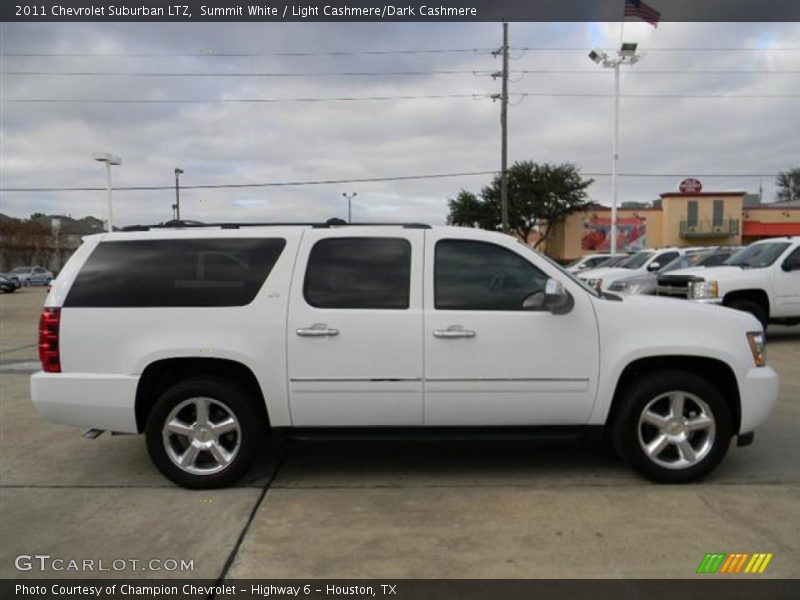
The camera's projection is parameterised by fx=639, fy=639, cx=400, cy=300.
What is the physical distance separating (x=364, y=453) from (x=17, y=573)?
2.56m

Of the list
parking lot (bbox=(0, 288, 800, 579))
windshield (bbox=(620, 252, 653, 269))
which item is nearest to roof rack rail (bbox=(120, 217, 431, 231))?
parking lot (bbox=(0, 288, 800, 579))

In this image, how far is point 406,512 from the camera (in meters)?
4.06

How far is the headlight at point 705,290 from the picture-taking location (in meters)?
10.8

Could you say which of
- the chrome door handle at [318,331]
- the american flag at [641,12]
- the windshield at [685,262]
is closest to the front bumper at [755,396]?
the chrome door handle at [318,331]

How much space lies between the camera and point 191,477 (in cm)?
444

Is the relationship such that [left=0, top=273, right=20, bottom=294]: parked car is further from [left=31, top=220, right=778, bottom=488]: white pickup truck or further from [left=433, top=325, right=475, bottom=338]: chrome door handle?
[left=433, top=325, right=475, bottom=338]: chrome door handle

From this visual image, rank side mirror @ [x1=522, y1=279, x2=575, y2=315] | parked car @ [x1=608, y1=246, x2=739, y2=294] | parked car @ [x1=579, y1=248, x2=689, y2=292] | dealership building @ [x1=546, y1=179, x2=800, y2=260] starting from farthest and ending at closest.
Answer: dealership building @ [x1=546, y1=179, x2=800, y2=260] → parked car @ [x1=579, y1=248, x2=689, y2=292] → parked car @ [x1=608, y1=246, x2=739, y2=294] → side mirror @ [x1=522, y1=279, x2=575, y2=315]

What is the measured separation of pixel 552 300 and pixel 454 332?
688 millimetres

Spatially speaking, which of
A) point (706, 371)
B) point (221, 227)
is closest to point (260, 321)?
point (221, 227)

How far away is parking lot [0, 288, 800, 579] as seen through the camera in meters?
3.43

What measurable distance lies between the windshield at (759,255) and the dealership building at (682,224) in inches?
1300

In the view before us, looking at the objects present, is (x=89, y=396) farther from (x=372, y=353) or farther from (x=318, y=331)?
(x=372, y=353)

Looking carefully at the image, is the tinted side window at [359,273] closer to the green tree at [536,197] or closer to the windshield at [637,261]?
the windshield at [637,261]

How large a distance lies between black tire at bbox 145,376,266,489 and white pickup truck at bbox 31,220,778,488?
10 millimetres
